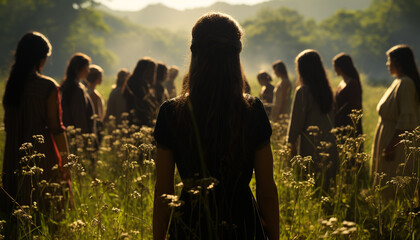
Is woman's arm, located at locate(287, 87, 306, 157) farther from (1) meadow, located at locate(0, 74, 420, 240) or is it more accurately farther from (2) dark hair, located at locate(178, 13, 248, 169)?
(2) dark hair, located at locate(178, 13, 248, 169)

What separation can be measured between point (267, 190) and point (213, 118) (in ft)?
1.54

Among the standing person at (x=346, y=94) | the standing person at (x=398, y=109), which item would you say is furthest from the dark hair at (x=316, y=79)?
the standing person at (x=398, y=109)

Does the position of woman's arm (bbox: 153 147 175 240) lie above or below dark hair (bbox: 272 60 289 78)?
below

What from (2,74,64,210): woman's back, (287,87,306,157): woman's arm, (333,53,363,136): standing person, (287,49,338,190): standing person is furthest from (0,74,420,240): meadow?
(333,53,363,136): standing person

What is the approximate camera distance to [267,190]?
1.90m

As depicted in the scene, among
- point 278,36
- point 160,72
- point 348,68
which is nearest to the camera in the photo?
point 348,68

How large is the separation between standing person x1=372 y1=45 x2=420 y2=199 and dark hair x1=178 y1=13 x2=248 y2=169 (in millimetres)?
2907

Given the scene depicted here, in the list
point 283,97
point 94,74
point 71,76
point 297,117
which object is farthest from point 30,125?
point 283,97

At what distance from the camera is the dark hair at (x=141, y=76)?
636 centimetres

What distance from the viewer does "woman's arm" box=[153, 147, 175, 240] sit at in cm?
190

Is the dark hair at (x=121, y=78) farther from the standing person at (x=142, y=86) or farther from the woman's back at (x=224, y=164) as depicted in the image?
the woman's back at (x=224, y=164)

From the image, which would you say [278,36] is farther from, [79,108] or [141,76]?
[79,108]

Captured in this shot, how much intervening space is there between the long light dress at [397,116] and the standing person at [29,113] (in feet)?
11.3

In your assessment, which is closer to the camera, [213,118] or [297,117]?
[213,118]
